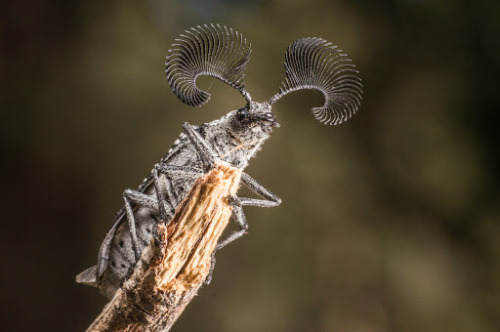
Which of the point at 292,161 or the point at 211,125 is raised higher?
the point at 292,161

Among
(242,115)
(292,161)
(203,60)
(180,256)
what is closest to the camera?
(180,256)

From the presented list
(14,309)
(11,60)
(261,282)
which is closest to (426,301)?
(261,282)

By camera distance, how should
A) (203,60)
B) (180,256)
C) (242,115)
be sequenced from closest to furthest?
(180,256) < (203,60) < (242,115)

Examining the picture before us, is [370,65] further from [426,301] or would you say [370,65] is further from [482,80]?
[426,301]

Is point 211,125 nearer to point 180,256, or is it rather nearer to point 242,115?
point 242,115

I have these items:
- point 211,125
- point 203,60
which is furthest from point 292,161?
point 203,60

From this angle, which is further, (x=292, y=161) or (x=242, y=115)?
(x=292, y=161)
